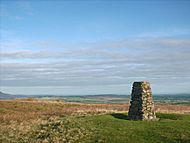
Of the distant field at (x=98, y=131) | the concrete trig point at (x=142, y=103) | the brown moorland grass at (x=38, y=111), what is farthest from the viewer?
the brown moorland grass at (x=38, y=111)

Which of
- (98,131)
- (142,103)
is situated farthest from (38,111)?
(98,131)

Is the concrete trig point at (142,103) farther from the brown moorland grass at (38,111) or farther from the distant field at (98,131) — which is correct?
the brown moorland grass at (38,111)

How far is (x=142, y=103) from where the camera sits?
33250 mm

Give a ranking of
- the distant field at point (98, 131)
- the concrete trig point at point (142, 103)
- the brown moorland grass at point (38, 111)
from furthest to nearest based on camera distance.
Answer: the brown moorland grass at point (38, 111) < the concrete trig point at point (142, 103) < the distant field at point (98, 131)

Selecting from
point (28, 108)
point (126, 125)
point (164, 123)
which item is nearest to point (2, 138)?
point (126, 125)

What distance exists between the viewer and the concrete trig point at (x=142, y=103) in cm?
3303

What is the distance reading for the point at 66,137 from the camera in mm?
26375

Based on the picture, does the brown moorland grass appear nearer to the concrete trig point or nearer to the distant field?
the distant field

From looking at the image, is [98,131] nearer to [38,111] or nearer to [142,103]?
[142,103]

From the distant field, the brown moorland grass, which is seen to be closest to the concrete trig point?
the distant field

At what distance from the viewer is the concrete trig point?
3303 centimetres

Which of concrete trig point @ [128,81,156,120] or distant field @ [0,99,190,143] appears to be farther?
concrete trig point @ [128,81,156,120]

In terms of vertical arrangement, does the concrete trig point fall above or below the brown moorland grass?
above

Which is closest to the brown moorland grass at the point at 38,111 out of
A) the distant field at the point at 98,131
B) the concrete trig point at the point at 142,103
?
the distant field at the point at 98,131
